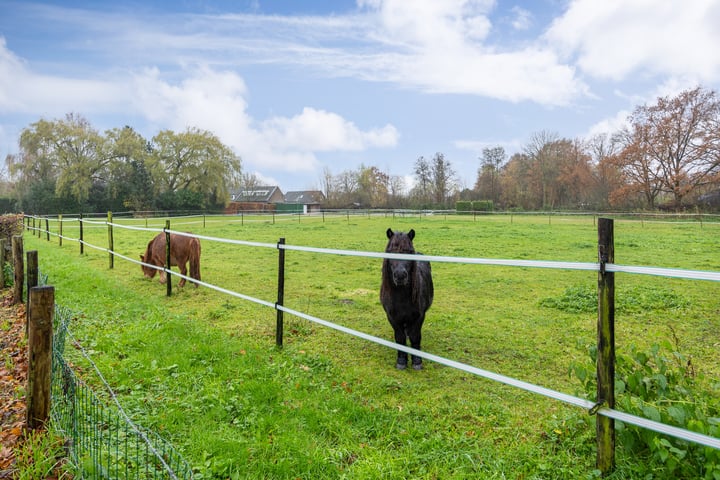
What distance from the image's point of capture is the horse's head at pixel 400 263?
151 inches

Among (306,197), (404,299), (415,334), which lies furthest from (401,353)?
(306,197)

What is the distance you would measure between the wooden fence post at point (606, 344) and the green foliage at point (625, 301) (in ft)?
14.7

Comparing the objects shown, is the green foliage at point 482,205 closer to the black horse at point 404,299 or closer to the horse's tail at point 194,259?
the horse's tail at point 194,259

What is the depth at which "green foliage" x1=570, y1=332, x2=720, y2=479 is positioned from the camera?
6.54ft

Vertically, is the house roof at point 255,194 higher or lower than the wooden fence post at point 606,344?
higher

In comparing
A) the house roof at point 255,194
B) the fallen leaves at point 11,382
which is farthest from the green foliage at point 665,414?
the house roof at point 255,194

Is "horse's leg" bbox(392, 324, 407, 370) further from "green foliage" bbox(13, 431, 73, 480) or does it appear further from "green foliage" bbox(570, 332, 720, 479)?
"green foliage" bbox(13, 431, 73, 480)

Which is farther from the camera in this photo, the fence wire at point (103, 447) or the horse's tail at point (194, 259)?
the horse's tail at point (194, 259)

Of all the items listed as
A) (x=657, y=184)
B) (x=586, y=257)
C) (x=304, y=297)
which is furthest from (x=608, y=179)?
(x=304, y=297)

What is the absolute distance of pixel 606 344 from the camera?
2.20 m

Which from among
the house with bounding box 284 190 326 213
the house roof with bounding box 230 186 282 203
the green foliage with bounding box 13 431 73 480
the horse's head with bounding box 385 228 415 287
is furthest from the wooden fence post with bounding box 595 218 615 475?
the house roof with bounding box 230 186 282 203

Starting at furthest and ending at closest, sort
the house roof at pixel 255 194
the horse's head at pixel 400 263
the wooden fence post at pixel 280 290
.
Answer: the house roof at pixel 255 194 → the wooden fence post at pixel 280 290 → the horse's head at pixel 400 263

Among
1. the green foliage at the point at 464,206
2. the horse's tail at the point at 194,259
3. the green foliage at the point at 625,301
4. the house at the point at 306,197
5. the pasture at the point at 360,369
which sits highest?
the house at the point at 306,197

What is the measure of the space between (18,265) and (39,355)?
4.73 metres
